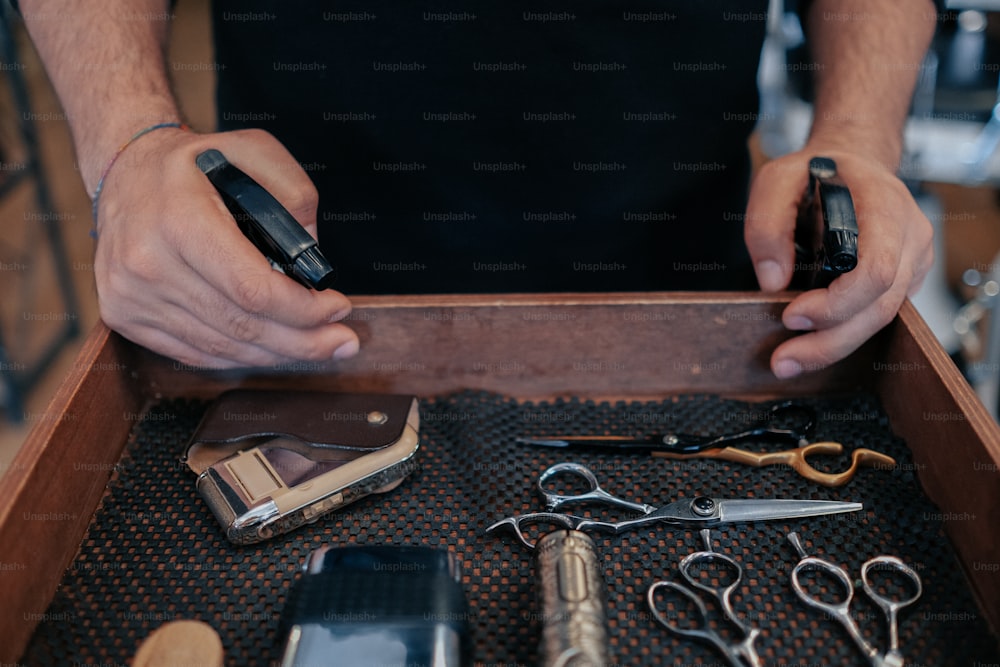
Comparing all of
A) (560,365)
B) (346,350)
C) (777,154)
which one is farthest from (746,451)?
(777,154)

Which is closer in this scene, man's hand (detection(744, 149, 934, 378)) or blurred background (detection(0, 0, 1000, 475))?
man's hand (detection(744, 149, 934, 378))

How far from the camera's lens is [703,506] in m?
0.48

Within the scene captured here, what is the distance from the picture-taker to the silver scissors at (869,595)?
41 centimetres

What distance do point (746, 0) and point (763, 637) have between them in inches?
19.8

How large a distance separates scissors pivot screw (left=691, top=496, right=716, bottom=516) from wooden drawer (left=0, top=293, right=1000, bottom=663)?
12 centimetres

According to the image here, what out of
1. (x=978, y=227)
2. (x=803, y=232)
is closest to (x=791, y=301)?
(x=803, y=232)

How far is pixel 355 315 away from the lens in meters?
0.56

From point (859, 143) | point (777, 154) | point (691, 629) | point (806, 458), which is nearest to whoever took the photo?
point (691, 629)

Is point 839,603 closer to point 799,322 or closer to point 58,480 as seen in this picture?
point 799,322

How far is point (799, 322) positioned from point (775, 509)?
0.14 meters

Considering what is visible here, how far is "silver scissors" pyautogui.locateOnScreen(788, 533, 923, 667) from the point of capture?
16.0 inches

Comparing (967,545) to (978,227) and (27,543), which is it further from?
(978,227)

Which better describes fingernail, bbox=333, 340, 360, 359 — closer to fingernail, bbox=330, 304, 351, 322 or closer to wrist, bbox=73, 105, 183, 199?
fingernail, bbox=330, 304, 351, 322

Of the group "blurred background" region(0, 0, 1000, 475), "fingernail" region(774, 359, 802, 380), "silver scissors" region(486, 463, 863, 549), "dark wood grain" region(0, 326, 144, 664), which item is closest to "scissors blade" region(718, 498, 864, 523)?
"silver scissors" region(486, 463, 863, 549)
